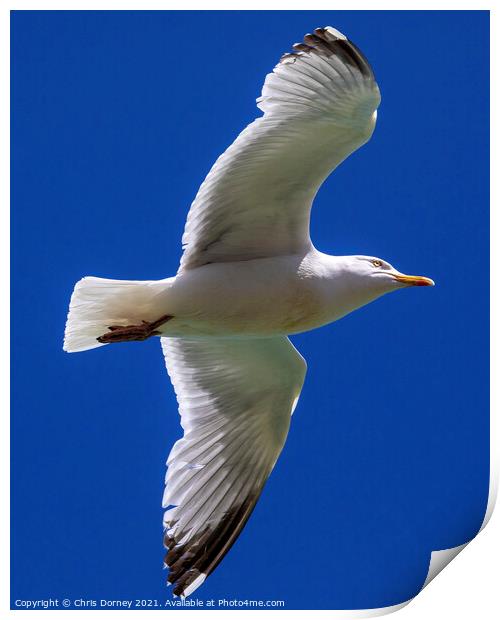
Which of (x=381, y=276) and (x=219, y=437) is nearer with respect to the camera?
(x=381, y=276)

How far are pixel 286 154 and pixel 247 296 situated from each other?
45 cm

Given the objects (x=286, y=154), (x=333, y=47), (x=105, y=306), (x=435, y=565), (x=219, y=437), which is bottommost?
(x=435, y=565)

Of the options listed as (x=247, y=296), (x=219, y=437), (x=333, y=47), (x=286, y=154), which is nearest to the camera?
(x=333, y=47)

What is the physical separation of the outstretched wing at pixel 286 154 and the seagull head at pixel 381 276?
184mm

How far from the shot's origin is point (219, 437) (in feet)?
13.4

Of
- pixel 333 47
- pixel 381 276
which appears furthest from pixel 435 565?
pixel 333 47

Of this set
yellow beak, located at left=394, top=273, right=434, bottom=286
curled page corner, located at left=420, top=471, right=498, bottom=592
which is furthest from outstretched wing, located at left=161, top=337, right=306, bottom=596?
curled page corner, located at left=420, top=471, right=498, bottom=592

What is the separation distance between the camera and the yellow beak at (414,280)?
12.3ft

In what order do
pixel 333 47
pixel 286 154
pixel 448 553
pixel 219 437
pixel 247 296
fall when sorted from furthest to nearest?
pixel 219 437 → pixel 448 553 → pixel 247 296 → pixel 286 154 → pixel 333 47

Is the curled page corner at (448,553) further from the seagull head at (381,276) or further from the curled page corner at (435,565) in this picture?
the seagull head at (381,276)

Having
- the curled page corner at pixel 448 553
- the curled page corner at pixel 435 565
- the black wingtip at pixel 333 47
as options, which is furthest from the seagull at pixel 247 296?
the curled page corner at pixel 448 553

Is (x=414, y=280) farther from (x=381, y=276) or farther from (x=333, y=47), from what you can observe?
(x=333, y=47)

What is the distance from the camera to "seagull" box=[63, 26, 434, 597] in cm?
343

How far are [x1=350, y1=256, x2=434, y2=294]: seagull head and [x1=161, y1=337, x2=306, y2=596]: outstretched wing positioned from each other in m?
0.40
